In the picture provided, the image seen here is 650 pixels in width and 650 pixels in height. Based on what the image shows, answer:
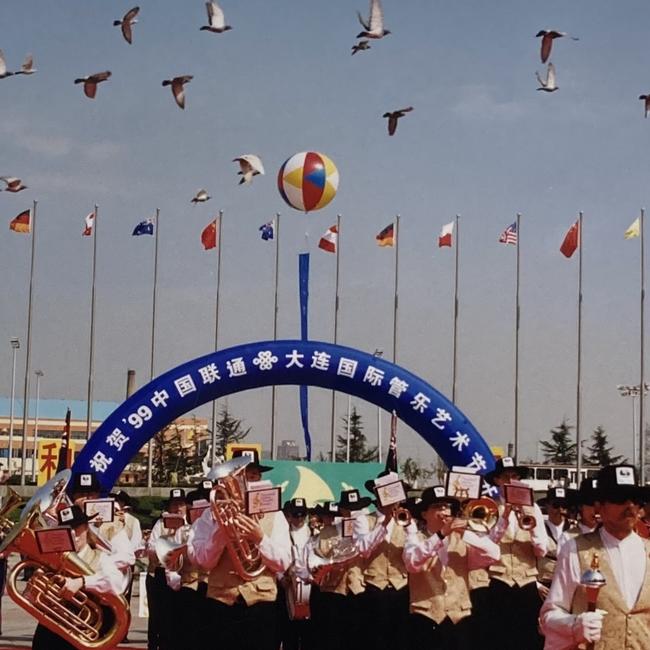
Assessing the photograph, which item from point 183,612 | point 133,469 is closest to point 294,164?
point 183,612

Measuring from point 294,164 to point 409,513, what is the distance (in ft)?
35.3

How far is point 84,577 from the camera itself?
9242 millimetres

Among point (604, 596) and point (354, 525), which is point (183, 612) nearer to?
point (354, 525)

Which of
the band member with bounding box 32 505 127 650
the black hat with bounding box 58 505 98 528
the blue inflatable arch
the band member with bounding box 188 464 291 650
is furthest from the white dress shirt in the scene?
the blue inflatable arch

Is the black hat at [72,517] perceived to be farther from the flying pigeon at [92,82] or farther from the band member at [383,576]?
the flying pigeon at [92,82]

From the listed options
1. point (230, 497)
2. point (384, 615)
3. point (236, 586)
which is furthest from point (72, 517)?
point (384, 615)

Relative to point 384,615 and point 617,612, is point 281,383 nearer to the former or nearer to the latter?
point 384,615

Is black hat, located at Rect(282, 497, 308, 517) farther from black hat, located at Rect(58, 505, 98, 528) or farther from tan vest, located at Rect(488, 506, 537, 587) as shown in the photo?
black hat, located at Rect(58, 505, 98, 528)

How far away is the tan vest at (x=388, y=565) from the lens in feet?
38.0

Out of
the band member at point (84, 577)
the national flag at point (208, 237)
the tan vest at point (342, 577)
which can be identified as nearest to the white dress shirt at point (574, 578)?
the band member at point (84, 577)

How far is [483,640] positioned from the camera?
461 inches

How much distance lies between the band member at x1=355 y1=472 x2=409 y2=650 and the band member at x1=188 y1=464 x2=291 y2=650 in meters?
1.75

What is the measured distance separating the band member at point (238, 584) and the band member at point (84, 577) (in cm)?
57

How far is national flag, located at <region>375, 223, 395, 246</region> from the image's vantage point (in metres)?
32.6
